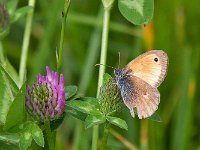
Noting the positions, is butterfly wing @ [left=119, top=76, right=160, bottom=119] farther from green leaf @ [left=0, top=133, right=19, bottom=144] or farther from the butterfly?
green leaf @ [left=0, top=133, right=19, bottom=144]

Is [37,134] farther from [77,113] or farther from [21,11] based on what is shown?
[21,11]

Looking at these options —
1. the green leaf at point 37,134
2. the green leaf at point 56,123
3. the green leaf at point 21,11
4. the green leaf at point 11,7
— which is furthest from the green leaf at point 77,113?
the green leaf at point 11,7

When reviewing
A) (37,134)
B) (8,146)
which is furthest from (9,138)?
(37,134)

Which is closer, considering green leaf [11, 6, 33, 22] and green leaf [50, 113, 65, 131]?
green leaf [50, 113, 65, 131]

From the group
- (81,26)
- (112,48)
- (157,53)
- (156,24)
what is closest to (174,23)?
(156,24)

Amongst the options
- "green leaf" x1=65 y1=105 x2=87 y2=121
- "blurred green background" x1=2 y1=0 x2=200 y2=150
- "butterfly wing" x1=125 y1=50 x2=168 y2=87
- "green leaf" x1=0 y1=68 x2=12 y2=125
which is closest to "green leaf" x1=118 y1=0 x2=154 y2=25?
"butterfly wing" x1=125 y1=50 x2=168 y2=87

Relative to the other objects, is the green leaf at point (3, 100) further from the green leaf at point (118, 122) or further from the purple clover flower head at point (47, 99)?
the green leaf at point (118, 122)
